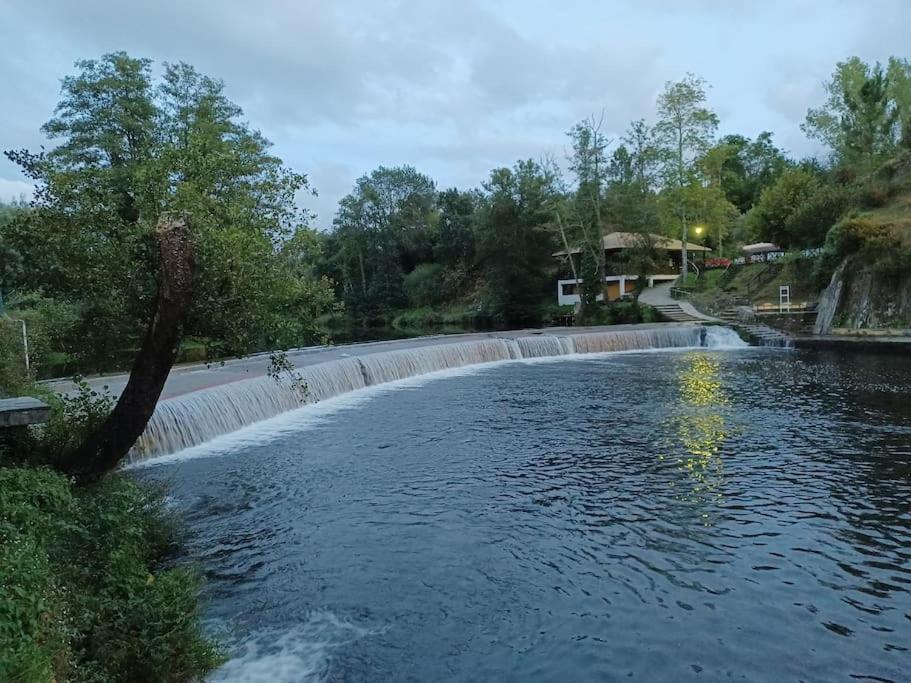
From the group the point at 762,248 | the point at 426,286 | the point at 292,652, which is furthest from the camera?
the point at 426,286

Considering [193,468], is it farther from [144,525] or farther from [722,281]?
[722,281]

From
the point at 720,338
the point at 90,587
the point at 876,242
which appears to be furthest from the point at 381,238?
the point at 90,587

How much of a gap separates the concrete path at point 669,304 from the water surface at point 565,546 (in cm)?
1966

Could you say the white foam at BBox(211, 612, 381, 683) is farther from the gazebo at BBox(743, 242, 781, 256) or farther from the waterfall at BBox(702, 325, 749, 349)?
the gazebo at BBox(743, 242, 781, 256)

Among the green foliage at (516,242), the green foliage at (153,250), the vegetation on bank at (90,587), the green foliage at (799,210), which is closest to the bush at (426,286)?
the green foliage at (516,242)

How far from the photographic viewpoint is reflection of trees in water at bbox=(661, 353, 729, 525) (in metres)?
7.91

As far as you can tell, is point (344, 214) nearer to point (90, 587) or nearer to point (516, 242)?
point (516, 242)

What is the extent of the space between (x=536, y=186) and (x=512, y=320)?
33.5 ft

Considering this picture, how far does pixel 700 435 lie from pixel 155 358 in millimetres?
8765

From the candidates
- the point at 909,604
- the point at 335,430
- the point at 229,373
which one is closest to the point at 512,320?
the point at 229,373

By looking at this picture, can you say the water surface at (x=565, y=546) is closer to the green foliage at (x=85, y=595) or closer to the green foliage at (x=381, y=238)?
the green foliage at (x=85, y=595)

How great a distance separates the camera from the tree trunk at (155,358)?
19.2 feet

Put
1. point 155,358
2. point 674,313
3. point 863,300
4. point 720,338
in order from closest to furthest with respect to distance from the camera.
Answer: point 155,358, point 863,300, point 720,338, point 674,313

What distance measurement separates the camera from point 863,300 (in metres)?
24.9
